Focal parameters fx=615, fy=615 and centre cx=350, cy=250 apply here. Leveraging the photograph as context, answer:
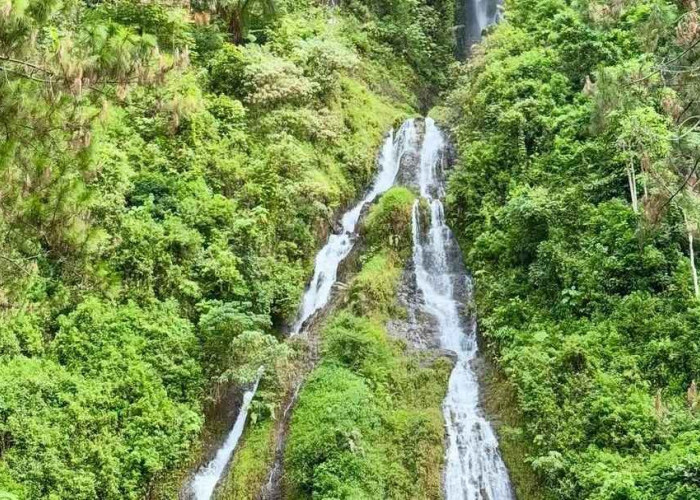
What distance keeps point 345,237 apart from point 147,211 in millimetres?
5974

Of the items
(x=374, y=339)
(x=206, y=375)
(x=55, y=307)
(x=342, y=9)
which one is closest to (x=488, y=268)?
(x=374, y=339)

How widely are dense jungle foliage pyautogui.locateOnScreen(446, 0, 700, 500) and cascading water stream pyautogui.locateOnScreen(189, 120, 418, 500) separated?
116 inches

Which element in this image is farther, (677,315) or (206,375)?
(206,375)

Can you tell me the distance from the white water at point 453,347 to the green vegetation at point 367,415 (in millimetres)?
320

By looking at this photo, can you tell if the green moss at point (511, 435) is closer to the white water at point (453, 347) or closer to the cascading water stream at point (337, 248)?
the white water at point (453, 347)

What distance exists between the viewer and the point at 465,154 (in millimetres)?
18156

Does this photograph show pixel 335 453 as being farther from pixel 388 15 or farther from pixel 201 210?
pixel 388 15

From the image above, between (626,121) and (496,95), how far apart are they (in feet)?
17.2

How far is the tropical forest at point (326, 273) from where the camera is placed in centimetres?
696

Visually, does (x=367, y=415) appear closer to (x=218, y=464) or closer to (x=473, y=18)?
(x=218, y=464)

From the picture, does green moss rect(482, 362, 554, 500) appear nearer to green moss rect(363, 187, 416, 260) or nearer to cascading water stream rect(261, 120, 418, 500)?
cascading water stream rect(261, 120, 418, 500)

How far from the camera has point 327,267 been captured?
54.6 feet

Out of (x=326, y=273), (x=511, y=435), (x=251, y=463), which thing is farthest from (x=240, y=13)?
(x=511, y=435)

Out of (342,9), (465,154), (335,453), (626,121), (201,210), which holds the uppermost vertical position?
(342,9)
